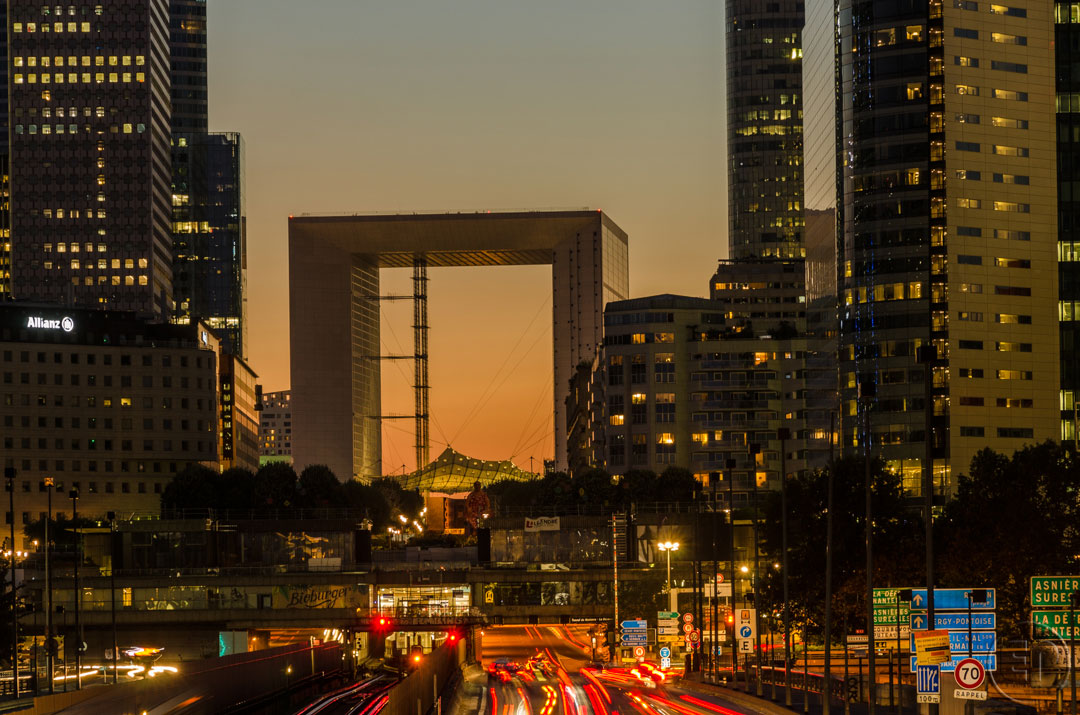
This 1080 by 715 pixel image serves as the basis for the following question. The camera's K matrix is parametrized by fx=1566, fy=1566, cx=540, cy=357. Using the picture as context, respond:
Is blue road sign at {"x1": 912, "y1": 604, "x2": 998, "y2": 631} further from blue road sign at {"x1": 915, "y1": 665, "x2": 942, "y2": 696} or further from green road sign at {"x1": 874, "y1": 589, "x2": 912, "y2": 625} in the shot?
green road sign at {"x1": 874, "y1": 589, "x2": 912, "y2": 625}

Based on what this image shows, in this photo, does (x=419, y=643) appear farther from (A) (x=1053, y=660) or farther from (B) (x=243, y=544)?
(A) (x=1053, y=660)

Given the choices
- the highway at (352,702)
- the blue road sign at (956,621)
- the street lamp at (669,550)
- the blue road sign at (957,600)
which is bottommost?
the highway at (352,702)

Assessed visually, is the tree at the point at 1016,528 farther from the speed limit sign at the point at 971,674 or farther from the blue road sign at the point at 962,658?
the speed limit sign at the point at 971,674


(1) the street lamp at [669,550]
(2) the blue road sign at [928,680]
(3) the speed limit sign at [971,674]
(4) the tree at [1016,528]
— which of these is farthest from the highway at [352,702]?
(3) the speed limit sign at [971,674]

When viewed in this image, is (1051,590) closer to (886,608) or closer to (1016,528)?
(886,608)

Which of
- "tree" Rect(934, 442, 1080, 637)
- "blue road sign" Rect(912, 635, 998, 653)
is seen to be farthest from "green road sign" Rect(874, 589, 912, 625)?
"tree" Rect(934, 442, 1080, 637)

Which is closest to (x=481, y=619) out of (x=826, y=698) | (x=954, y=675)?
(x=826, y=698)
